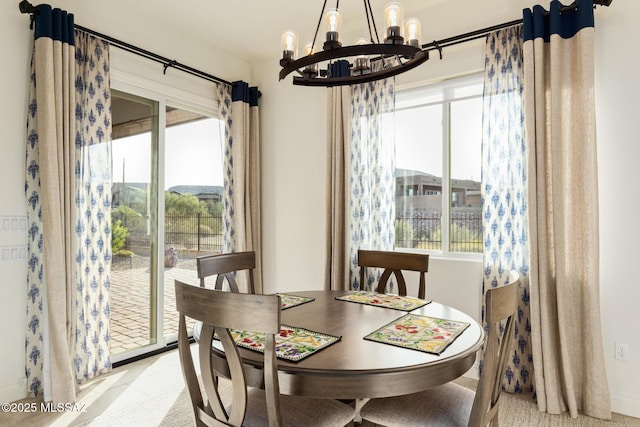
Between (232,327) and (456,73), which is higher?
(456,73)

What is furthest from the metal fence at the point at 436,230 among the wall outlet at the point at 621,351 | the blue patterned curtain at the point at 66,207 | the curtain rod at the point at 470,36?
the blue patterned curtain at the point at 66,207

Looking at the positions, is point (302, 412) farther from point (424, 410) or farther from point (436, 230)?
point (436, 230)

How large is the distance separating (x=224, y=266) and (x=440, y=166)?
186 cm

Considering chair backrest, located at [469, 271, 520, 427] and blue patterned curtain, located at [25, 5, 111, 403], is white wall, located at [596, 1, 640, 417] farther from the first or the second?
blue patterned curtain, located at [25, 5, 111, 403]

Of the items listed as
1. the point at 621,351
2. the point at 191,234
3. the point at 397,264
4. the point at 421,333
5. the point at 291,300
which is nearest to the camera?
the point at 421,333

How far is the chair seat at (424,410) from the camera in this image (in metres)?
1.47

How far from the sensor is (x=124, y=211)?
10.3ft

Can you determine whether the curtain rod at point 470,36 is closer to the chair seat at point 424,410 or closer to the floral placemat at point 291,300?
the floral placemat at point 291,300

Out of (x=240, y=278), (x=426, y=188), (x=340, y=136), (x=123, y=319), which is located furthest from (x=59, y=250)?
(x=426, y=188)

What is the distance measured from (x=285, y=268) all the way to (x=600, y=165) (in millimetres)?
2726

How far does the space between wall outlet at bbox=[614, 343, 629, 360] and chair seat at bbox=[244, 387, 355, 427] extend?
183 centimetres

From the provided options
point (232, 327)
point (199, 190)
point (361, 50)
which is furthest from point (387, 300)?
point (199, 190)

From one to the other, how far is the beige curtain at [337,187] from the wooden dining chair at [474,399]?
1.66 meters

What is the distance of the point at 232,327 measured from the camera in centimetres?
119
